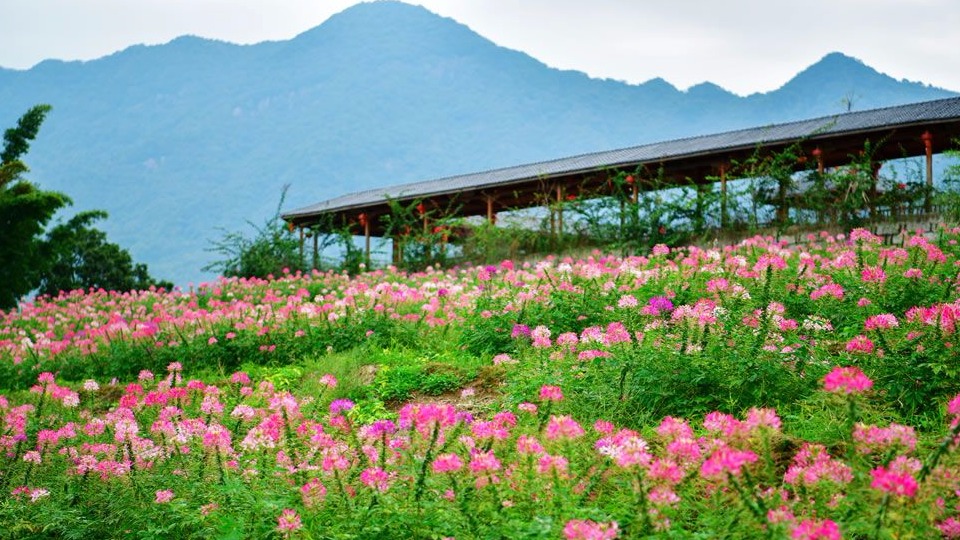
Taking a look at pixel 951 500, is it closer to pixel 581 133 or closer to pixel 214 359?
pixel 214 359

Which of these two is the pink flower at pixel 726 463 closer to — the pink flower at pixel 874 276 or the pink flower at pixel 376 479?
the pink flower at pixel 376 479

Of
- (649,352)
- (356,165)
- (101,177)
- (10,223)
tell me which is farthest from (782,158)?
(101,177)

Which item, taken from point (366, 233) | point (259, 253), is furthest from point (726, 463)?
point (366, 233)

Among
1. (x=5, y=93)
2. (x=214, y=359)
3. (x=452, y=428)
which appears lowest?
(x=214, y=359)

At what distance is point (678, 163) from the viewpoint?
19.1 meters

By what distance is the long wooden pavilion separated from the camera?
15.8 meters

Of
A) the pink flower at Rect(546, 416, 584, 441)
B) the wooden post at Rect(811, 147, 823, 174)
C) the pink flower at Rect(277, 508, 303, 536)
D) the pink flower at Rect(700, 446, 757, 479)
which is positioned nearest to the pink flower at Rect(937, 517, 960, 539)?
the pink flower at Rect(700, 446, 757, 479)

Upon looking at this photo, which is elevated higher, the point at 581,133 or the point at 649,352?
the point at 581,133

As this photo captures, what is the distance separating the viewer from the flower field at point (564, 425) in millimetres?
2934

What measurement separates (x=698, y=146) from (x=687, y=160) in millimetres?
469

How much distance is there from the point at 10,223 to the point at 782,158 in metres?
16.4

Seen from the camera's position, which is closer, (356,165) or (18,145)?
(18,145)

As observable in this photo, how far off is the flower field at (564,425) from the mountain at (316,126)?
120963 millimetres

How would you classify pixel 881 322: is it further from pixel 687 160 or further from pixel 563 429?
pixel 687 160
